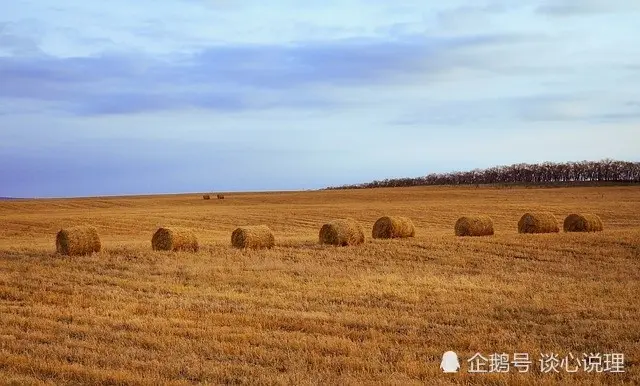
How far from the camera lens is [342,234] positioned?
74.2 feet

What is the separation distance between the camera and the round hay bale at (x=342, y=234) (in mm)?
22625

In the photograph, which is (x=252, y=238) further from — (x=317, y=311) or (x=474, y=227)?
(x=317, y=311)

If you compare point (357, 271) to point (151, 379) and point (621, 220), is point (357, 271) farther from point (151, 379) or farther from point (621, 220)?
point (621, 220)

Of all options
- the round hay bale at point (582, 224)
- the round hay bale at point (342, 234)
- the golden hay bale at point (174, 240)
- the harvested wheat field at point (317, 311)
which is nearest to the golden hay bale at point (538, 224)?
the round hay bale at point (582, 224)

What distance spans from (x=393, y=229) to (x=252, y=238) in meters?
5.34

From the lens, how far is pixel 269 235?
22359 mm

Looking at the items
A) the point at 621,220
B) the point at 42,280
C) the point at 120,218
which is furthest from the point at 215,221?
the point at 42,280

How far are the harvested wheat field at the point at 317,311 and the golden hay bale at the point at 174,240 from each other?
0.61 metres

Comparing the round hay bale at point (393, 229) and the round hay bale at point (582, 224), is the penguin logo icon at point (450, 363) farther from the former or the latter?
the round hay bale at point (582, 224)

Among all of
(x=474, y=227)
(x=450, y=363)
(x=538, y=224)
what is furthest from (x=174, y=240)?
(x=450, y=363)

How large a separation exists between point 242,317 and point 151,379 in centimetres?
344

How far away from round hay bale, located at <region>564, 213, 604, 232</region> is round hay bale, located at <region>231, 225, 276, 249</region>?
11712 millimetres

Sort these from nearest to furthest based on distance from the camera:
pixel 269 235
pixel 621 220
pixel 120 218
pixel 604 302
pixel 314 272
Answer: pixel 604 302 → pixel 314 272 → pixel 269 235 → pixel 621 220 → pixel 120 218

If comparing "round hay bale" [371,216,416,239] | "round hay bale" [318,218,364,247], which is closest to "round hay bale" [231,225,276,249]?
"round hay bale" [318,218,364,247]
